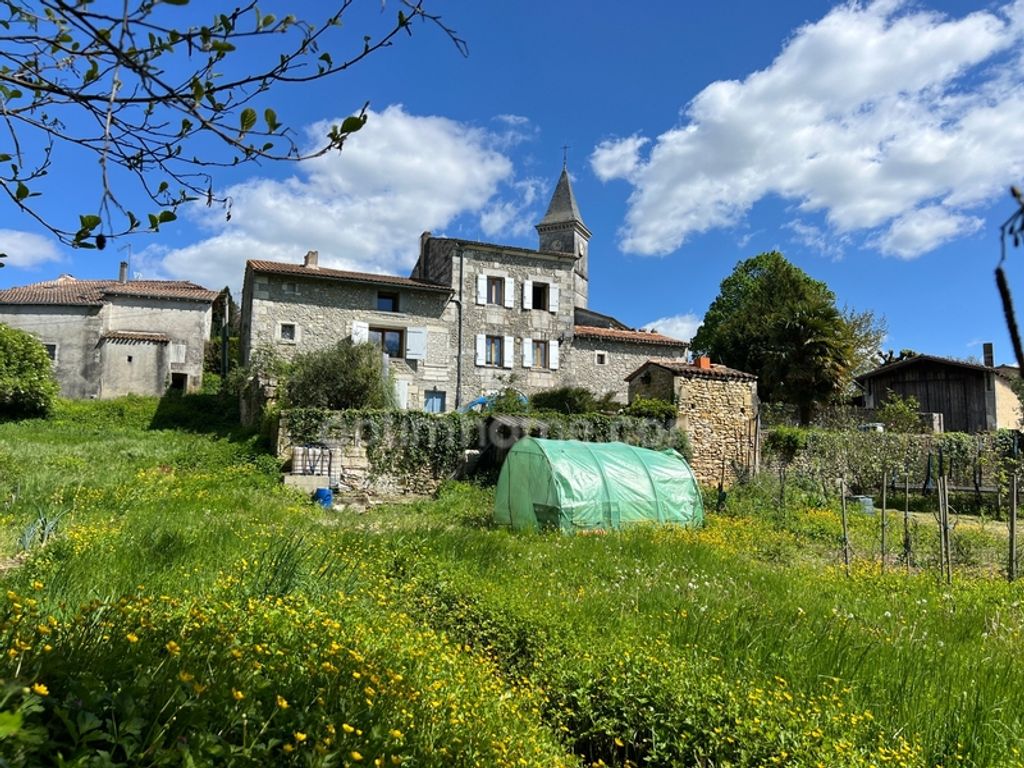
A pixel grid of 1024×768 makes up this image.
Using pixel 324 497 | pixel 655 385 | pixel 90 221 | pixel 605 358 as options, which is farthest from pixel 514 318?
pixel 90 221

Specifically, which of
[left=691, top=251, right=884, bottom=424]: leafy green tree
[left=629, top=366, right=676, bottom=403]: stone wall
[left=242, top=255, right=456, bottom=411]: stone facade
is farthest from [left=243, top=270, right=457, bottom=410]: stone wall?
[left=691, top=251, right=884, bottom=424]: leafy green tree

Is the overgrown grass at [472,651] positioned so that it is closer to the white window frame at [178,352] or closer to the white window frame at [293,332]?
the white window frame at [293,332]

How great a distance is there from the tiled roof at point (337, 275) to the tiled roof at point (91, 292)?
583 cm

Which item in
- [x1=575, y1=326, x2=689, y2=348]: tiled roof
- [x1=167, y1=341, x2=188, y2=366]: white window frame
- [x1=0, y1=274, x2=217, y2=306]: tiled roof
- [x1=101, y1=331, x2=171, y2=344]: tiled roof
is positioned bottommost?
[x1=167, y1=341, x2=188, y2=366]: white window frame

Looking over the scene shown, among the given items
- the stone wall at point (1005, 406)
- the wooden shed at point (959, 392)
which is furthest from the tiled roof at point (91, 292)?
the stone wall at point (1005, 406)

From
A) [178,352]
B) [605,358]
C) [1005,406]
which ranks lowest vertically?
[1005,406]

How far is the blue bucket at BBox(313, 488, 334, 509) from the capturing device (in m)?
13.9

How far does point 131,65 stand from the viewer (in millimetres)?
1742

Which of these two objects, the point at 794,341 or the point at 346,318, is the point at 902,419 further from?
the point at 346,318

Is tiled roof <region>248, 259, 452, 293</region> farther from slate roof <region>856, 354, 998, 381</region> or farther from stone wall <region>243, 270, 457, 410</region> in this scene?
slate roof <region>856, 354, 998, 381</region>

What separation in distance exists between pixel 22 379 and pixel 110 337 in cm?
568

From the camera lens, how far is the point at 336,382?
723 inches

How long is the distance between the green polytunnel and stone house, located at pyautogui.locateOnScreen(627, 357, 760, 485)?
6.78 meters

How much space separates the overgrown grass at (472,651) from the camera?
8.25ft
